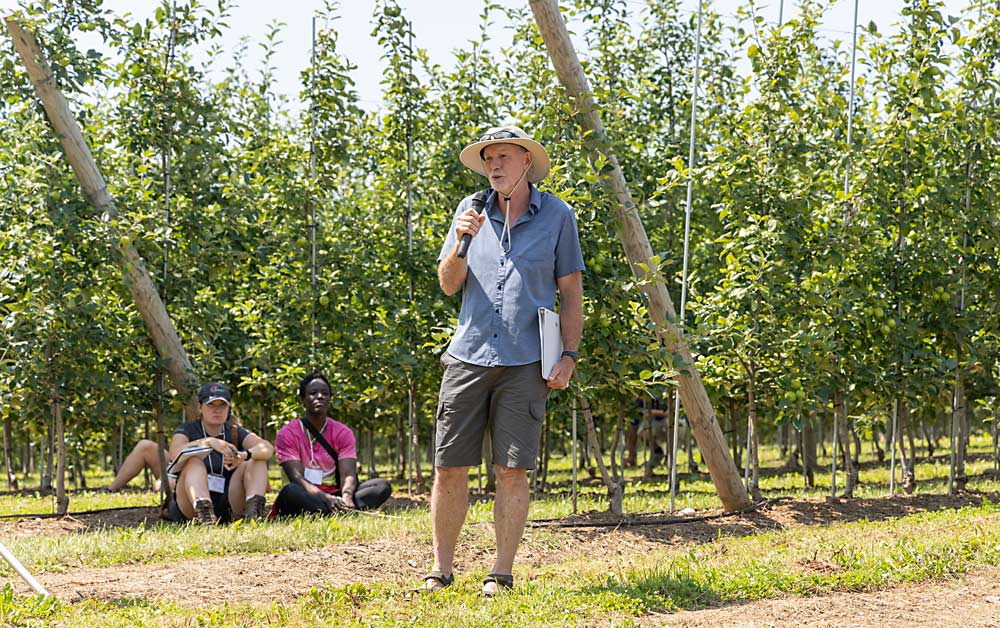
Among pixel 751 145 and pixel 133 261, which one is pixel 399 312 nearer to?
pixel 133 261

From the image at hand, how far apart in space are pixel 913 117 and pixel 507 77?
11.2 ft

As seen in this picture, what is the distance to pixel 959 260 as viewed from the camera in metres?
9.09

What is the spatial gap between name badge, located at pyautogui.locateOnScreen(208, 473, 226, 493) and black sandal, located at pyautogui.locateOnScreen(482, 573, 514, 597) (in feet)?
12.8

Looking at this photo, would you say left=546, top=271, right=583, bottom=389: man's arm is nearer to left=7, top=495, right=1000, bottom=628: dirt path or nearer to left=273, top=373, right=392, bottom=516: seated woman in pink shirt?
left=7, top=495, right=1000, bottom=628: dirt path

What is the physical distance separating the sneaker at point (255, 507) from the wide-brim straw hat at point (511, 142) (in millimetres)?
3695

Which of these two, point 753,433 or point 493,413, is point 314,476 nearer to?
point 753,433

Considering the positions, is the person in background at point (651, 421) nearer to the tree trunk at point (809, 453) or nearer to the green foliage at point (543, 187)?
the tree trunk at point (809, 453)

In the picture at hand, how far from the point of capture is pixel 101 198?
826cm

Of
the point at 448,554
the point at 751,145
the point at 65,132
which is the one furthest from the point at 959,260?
the point at 65,132

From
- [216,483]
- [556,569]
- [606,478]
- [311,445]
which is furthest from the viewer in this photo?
[311,445]

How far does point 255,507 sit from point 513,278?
12.6 feet

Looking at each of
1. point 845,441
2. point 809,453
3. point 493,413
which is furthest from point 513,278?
point 809,453

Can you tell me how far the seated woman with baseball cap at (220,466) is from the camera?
783 cm

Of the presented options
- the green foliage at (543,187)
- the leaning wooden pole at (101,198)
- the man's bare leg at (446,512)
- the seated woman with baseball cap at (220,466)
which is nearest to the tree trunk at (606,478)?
the green foliage at (543,187)
